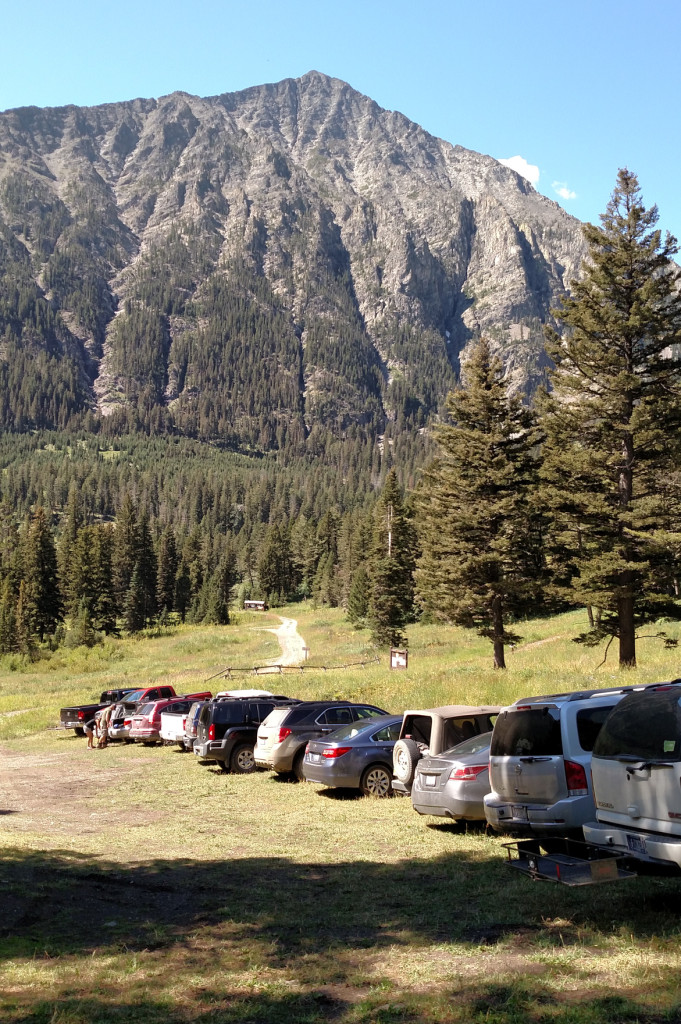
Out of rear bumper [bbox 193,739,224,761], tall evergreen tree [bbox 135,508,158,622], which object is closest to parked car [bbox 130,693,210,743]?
rear bumper [bbox 193,739,224,761]

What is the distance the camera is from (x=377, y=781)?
49.0 ft

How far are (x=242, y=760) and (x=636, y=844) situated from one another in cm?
1387

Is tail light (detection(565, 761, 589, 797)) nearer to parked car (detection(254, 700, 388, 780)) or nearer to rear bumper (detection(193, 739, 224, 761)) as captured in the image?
parked car (detection(254, 700, 388, 780))

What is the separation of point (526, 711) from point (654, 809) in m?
2.81

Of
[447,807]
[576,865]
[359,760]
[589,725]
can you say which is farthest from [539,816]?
[359,760]

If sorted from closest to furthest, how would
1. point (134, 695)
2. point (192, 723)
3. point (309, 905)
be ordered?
point (309, 905) < point (192, 723) < point (134, 695)

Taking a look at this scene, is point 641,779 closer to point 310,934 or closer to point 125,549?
point 310,934

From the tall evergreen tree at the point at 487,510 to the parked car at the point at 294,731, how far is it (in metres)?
12.4

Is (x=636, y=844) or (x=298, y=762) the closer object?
(x=636, y=844)

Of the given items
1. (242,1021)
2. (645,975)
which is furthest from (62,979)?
(645,975)

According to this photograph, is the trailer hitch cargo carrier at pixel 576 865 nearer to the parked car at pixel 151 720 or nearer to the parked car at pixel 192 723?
the parked car at pixel 192 723

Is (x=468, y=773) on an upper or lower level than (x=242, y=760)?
upper

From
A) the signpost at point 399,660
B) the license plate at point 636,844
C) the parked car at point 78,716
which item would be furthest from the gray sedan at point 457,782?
the parked car at point 78,716

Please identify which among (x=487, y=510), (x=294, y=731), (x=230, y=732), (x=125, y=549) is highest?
(x=125, y=549)
